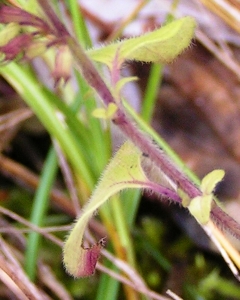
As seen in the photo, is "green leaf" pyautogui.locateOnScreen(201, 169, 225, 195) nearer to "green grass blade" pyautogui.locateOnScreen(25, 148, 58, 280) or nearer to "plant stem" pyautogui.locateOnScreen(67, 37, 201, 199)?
"plant stem" pyautogui.locateOnScreen(67, 37, 201, 199)

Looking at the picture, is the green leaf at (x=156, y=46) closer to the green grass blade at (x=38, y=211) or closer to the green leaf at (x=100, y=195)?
the green leaf at (x=100, y=195)

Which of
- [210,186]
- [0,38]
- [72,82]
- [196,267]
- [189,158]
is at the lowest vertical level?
[196,267]

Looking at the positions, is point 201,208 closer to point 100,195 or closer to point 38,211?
point 100,195

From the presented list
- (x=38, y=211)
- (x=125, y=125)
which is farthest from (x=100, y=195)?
(x=38, y=211)

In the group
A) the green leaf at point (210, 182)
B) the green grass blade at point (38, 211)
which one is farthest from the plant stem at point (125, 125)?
the green grass blade at point (38, 211)

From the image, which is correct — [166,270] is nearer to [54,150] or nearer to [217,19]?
[54,150]

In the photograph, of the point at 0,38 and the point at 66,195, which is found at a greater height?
the point at 0,38

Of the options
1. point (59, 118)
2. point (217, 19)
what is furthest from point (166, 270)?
point (217, 19)
